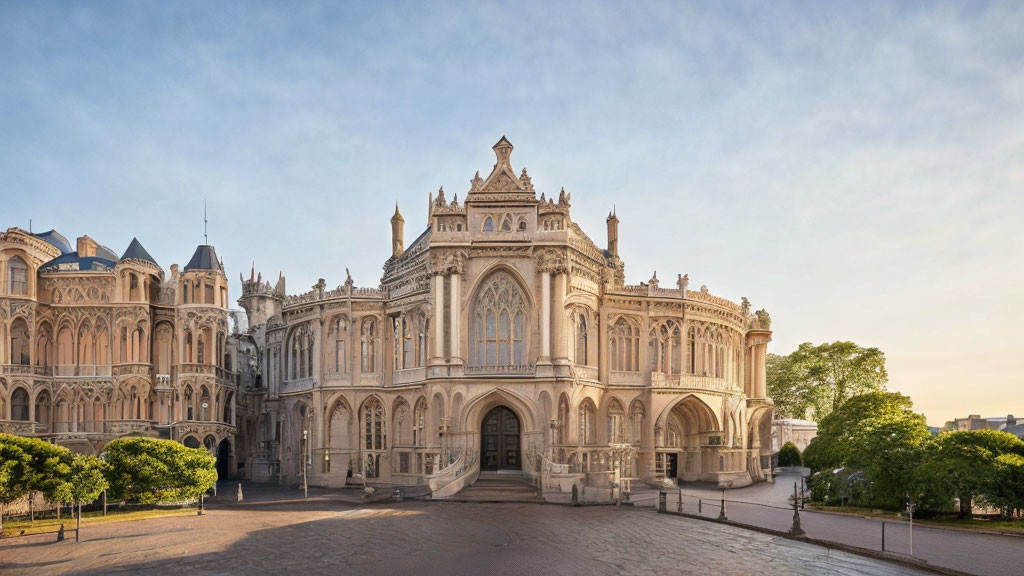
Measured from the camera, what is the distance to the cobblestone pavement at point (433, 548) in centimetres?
2448

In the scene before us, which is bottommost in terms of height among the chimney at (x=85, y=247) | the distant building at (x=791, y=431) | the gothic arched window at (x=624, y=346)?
the distant building at (x=791, y=431)

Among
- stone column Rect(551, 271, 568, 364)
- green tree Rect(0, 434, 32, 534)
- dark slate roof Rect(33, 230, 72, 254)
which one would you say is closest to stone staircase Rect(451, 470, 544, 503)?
stone column Rect(551, 271, 568, 364)

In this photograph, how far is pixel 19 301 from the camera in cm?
5309

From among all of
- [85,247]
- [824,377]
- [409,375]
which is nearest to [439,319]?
[409,375]

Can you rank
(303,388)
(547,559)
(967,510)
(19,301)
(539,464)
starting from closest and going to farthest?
(547,559)
(967,510)
(539,464)
(19,301)
(303,388)

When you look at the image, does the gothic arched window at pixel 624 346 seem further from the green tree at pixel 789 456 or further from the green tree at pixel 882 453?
the green tree at pixel 789 456

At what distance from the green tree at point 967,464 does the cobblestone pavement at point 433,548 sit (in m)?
9.20

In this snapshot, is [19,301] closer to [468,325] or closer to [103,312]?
[103,312]

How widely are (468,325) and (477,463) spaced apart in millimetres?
8647

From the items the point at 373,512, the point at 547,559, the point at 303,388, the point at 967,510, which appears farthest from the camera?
the point at 303,388

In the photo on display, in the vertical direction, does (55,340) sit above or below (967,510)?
above

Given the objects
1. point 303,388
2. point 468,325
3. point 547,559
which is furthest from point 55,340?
point 547,559

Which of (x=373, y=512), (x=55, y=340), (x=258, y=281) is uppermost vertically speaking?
(x=258, y=281)

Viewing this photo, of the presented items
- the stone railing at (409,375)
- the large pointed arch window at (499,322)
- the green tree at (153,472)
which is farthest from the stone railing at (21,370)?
the large pointed arch window at (499,322)
